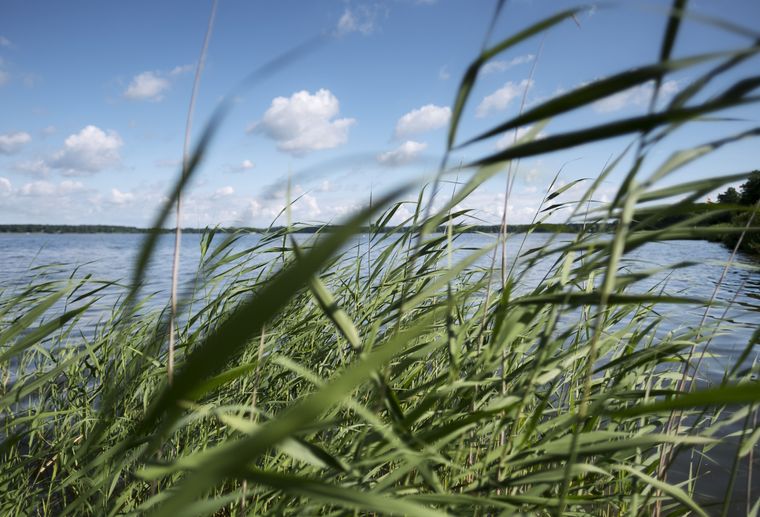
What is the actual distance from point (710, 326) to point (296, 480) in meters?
1.60

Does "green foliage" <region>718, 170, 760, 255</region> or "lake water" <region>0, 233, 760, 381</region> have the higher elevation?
"green foliage" <region>718, 170, 760, 255</region>

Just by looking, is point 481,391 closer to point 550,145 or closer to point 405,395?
point 405,395

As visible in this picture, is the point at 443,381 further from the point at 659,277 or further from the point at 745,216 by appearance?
the point at 659,277

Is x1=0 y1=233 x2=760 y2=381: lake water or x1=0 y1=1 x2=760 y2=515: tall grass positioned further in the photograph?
x1=0 y1=233 x2=760 y2=381: lake water

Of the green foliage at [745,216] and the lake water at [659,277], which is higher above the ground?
the green foliage at [745,216]

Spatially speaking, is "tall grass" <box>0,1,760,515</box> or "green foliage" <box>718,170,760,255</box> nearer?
"tall grass" <box>0,1,760,515</box>

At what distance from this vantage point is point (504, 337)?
1127 millimetres

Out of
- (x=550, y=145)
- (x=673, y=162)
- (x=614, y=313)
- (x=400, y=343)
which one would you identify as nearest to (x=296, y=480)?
(x=400, y=343)

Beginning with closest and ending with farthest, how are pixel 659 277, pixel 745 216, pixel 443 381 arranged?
pixel 443 381
pixel 745 216
pixel 659 277

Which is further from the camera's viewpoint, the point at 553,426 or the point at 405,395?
the point at 553,426

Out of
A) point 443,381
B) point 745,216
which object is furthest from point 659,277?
point 443,381

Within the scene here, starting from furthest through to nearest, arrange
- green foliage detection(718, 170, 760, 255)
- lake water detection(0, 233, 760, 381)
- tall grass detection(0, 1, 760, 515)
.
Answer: lake water detection(0, 233, 760, 381)
green foliage detection(718, 170, 760, 255)
tall grass detection(0, 1, 760, 515)

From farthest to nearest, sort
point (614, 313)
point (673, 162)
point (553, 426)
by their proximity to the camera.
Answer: point (614, 313), point (553, 426), point (673, 162)

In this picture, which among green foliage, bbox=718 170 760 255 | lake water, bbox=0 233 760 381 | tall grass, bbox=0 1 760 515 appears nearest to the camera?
tall grass, bbox=0 1 760 515
